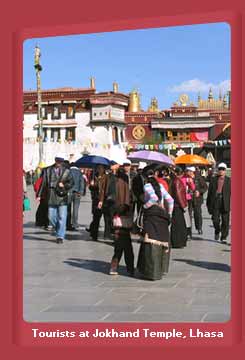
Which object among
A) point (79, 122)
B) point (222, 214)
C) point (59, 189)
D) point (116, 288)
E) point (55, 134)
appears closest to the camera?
point (116, 288)

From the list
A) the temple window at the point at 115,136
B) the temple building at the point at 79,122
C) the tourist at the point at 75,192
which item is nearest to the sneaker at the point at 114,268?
the tourist at the point at 75,192

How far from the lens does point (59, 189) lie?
11.2 metres

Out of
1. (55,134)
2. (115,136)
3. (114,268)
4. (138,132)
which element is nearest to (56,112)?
(55,134)

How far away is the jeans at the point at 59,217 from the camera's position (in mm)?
11352

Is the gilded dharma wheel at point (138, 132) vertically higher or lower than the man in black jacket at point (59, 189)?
higher

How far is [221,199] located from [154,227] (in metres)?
4.26

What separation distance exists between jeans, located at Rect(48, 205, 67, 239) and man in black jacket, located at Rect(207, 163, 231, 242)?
2673 mm

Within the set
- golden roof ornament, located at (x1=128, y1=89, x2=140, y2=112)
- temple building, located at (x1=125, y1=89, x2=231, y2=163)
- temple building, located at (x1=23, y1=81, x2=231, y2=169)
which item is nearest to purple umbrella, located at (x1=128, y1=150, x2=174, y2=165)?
temple building, located at (x1=23, y1=81, x2=231, y2=169)

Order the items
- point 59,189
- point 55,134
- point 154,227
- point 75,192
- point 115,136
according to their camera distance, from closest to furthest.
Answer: point 154,227, point 59,189, point 75,192, point 55,134, point 115,136

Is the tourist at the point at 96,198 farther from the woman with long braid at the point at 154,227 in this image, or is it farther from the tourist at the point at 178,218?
the woman with long braid at the point at 154,227

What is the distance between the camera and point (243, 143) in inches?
165

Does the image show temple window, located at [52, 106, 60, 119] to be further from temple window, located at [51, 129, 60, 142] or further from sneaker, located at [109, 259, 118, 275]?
sneaker, located at [109, 259, 118, 275]

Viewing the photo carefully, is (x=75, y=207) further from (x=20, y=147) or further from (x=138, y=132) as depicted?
(x=138, y=132)

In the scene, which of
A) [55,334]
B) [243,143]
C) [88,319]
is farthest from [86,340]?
[243,143]
